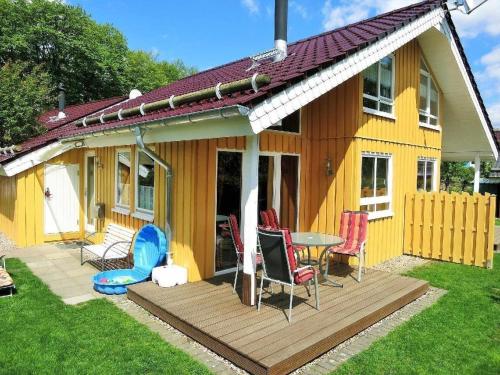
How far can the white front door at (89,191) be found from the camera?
1112cm

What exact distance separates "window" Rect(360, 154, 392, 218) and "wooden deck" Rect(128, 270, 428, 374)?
2252 mm

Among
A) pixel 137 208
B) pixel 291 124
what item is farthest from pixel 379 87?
pixel 137 208

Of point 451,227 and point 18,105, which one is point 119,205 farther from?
point 451,227

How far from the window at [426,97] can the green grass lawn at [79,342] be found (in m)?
9.70

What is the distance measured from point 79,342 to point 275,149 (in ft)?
16.4

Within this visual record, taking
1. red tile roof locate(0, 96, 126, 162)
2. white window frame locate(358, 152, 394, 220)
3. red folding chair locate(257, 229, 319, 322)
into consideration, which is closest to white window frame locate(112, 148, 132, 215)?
red tile roof locate(0, 96, 126, 162)

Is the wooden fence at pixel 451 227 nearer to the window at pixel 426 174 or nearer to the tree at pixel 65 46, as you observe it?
the window at pixel 426 174

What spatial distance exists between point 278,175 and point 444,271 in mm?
4449

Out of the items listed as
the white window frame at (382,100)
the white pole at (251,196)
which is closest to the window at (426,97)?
the white window frame at (382,100)

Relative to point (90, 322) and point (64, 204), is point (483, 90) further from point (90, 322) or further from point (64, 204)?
point (64, 204)

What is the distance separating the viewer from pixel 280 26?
21.5 ft

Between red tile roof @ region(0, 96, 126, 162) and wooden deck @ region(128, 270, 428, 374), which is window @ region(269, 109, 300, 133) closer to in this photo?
wooden deck @ region(128, 270, 428, 374)

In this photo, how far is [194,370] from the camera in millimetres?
4090

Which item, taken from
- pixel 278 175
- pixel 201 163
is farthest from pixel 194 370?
pixel 278 175
